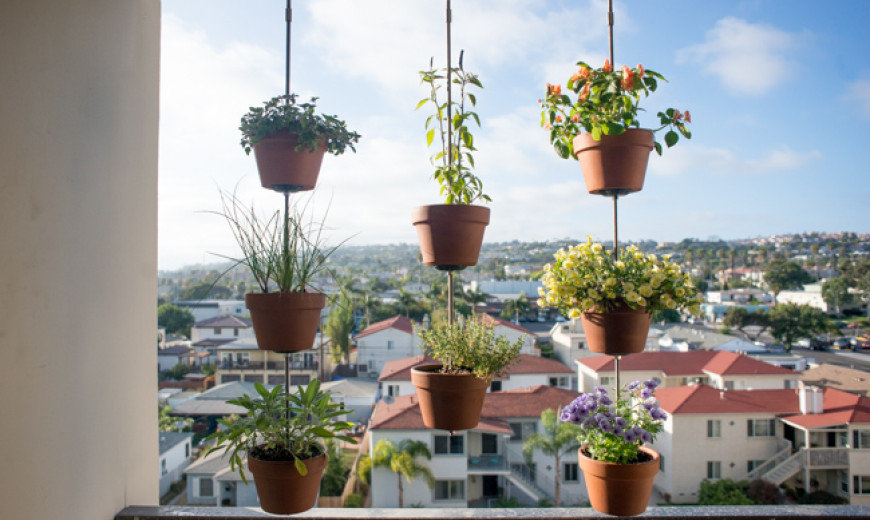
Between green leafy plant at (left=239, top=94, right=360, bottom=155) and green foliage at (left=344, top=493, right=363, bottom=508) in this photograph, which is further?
green foliage at (left=344, top=493, right=363, bottom=508)

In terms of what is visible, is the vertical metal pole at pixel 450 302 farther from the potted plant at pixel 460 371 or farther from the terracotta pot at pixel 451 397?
the terracotta pot at pixel 451 397

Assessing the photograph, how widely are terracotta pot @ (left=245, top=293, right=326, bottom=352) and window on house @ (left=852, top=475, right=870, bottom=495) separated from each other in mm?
17970

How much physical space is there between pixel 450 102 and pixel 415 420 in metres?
12.4

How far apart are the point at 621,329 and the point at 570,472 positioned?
51.1ft

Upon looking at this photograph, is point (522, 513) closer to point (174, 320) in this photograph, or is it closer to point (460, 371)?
point (460, 371)

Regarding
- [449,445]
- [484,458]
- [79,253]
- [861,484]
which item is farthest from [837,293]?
[79,253]

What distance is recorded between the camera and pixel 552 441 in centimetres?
1434

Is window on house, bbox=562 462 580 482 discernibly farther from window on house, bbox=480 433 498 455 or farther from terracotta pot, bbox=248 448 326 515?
terracotta pot, bbox=248 448 326 515

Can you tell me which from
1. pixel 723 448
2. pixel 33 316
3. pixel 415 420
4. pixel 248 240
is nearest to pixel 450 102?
pixel 248 240

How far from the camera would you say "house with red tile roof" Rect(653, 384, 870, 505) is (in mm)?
13711

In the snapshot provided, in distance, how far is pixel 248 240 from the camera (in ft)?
4.82

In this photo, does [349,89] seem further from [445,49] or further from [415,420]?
[415,420]

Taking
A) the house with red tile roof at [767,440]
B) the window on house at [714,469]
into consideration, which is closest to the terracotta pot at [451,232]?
the house with red tile roof at [767,440]

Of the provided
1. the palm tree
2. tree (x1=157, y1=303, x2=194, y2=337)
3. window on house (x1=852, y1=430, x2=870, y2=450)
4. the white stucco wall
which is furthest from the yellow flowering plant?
tree (x1=157, y1=303, x2=194, y2=337)
